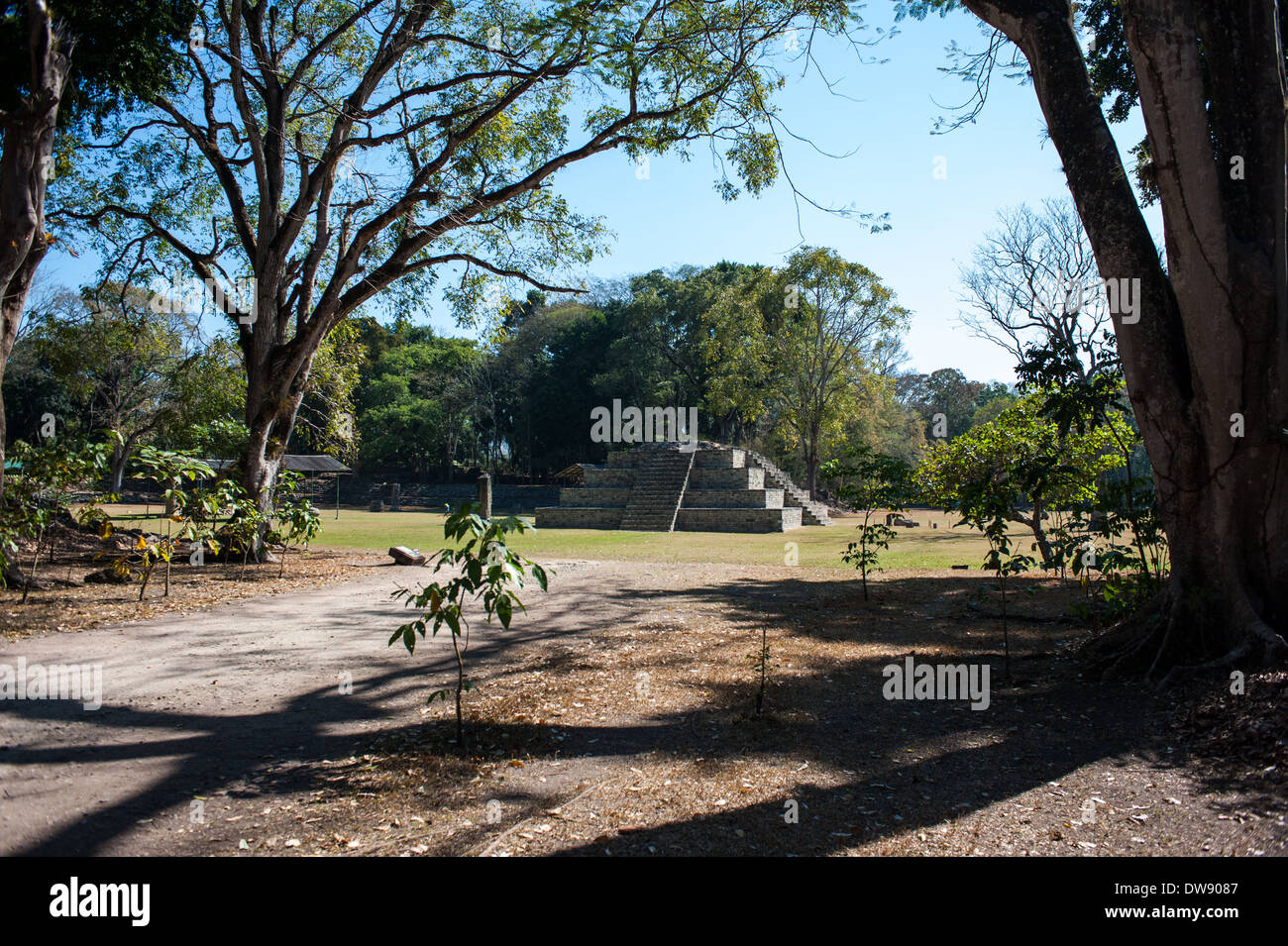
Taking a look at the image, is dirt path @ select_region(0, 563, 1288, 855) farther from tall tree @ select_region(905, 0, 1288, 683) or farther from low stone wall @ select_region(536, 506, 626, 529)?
low stone wall @ select_region(536, 506, 626, 529)

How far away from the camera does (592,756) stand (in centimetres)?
371

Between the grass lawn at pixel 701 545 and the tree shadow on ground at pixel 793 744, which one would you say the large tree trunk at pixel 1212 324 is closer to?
the tree shadow on ground at pixel 793 744

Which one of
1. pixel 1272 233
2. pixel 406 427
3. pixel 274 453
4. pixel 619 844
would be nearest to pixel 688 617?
pixel 619 844

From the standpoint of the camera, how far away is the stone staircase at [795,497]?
2666cm

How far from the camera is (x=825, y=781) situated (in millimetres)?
3355

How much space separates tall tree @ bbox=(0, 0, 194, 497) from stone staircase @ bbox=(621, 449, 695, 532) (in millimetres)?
16205

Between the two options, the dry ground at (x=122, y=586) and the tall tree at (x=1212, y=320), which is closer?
the tall tree at (x=1212, y=320)

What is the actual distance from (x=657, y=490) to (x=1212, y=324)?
20.9m

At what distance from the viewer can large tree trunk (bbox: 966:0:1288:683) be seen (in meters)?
4.21

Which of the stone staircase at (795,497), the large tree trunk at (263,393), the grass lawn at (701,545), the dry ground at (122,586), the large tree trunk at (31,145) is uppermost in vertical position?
the large tree trunk at (31,145)

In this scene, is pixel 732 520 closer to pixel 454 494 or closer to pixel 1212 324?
pixel 1212 324

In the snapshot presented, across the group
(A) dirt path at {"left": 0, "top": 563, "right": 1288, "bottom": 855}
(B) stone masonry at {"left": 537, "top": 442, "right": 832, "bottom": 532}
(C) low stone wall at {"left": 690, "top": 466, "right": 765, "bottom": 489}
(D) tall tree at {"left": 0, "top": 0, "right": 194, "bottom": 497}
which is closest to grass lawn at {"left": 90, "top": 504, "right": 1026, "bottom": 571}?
(B) stone masonry at {"left": 537, "top": 442, "right": 832, "bottom": 532}

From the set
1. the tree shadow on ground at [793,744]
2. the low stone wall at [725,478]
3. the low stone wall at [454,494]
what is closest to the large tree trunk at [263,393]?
the tree shadow on ground at [793,744]

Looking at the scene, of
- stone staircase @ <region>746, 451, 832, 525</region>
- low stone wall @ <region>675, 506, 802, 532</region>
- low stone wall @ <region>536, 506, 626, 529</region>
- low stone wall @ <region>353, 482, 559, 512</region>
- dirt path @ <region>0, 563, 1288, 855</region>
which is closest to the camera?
dirt path @ <region>0, 563, 1288, 855</region>
